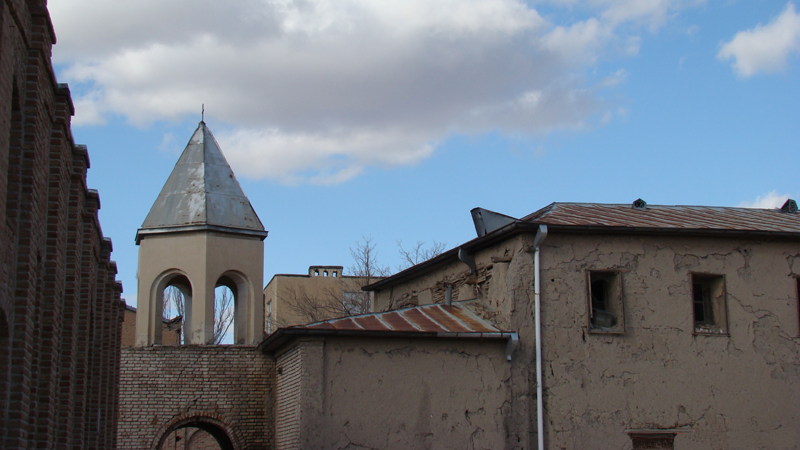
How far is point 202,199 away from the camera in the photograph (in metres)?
18.4

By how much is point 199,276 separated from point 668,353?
9.22 meters

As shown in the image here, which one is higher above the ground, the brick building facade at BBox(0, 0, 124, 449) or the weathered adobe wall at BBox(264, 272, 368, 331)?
the weathered adobe wall at BBox(264, 272, 368, 331)

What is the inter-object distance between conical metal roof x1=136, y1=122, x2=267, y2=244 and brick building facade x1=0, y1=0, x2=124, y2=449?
4660 millimetres

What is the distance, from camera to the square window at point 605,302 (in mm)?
14820

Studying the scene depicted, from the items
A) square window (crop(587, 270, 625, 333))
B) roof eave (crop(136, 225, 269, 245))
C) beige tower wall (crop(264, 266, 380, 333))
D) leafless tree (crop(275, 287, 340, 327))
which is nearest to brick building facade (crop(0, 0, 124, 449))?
roof eave (crop(136, 225, 269, 245))

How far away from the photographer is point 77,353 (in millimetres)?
12016

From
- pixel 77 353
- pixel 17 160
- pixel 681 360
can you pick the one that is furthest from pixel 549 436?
pixel 17 160

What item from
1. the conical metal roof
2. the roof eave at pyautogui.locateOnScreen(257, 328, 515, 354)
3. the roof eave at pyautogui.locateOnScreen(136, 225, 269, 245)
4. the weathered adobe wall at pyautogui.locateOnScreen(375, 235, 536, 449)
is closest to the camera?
the roof eave at pyautogui.locateOnScreen(257, 328, 515, 354)

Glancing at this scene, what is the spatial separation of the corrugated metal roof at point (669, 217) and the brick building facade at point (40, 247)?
24.1 feet

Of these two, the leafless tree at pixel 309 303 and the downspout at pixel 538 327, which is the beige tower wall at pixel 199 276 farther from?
the leafless tree at pixel 309 303

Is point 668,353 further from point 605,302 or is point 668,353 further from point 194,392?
point 194,392

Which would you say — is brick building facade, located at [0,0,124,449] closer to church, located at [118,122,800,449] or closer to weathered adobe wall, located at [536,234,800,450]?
church, located at [118,122,800,449]

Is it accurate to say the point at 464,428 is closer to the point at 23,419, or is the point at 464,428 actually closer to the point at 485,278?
the point at 485,278

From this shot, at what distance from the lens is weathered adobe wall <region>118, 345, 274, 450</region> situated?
56.6ft
